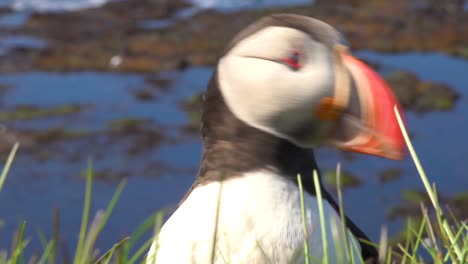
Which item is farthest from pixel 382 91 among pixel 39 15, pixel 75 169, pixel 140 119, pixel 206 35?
pixel 39 15

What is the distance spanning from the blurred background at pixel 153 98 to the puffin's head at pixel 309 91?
744 centimetres

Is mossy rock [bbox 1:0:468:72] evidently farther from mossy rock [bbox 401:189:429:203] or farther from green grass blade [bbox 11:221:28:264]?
green grass blade [bbox 11:221:28:264]

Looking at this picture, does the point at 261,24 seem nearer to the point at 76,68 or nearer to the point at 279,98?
the point at 279,98

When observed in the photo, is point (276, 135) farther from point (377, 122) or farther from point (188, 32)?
point (188, 32)

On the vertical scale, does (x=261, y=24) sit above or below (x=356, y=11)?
above

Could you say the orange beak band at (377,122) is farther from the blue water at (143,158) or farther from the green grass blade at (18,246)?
the blue water at (143,158)

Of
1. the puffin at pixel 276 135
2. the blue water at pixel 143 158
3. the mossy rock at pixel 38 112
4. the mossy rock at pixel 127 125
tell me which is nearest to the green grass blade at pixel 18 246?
the puffin at pixel 276 135

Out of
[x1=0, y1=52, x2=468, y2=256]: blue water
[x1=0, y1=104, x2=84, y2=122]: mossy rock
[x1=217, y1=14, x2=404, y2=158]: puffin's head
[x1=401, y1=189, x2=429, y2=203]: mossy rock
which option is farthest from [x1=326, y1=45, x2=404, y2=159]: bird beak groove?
[x1=0, y1=104, x2=84, y2=122]: mossy rock

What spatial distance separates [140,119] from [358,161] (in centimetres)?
338

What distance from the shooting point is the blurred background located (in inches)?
492

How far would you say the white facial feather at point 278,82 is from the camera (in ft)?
7.45

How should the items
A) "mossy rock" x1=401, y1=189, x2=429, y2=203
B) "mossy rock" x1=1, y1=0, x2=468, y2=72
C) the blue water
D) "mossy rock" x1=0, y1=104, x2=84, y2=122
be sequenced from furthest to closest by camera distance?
1. "mossy rock" x1=1, y1=0, x2=468, y2=72
2. "mossy rock" x1=0, y1=104, x2=84, y2=122
3. "mossy rock" x1=401, y1=189, x2=429, y2=203
4. the blue water

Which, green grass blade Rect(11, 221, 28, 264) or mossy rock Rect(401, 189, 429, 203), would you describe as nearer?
green grass blade Rect(11, 221, 28, 264)

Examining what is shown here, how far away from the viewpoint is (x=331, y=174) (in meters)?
12.5
